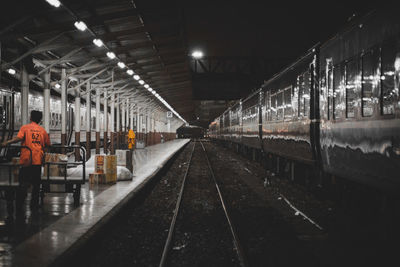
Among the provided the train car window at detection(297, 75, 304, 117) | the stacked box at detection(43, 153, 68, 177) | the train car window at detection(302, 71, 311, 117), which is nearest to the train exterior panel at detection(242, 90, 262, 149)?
the train car window at detection(297, 75, 304, 117)

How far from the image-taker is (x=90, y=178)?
35.3 ft

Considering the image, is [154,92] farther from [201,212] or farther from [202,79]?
[201,212]

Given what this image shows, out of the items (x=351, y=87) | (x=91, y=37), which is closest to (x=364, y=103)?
(x=351, y=87)

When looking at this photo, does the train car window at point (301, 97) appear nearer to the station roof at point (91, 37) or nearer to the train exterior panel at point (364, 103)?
the train exterior panel at point (364, 103)

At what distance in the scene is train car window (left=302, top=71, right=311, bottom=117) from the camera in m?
9.57

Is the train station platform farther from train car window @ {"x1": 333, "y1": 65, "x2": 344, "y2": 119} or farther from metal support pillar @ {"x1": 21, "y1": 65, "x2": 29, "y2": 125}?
train car window @ {"x1": 333, "y1": 65, "x2": 344, "y2": 119}

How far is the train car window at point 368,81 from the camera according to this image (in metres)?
6.09

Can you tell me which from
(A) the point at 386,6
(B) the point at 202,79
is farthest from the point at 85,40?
(B) the point at 202,79

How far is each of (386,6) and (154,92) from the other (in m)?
21.9

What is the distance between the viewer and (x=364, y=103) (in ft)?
21.1

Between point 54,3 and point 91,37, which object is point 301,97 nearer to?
point 54,3

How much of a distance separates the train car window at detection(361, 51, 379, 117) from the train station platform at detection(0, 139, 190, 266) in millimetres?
4433

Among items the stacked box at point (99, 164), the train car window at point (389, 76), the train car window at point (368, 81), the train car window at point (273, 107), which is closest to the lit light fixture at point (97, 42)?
the stacked box at point (99, 164)

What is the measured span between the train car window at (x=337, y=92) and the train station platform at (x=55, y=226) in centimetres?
445
